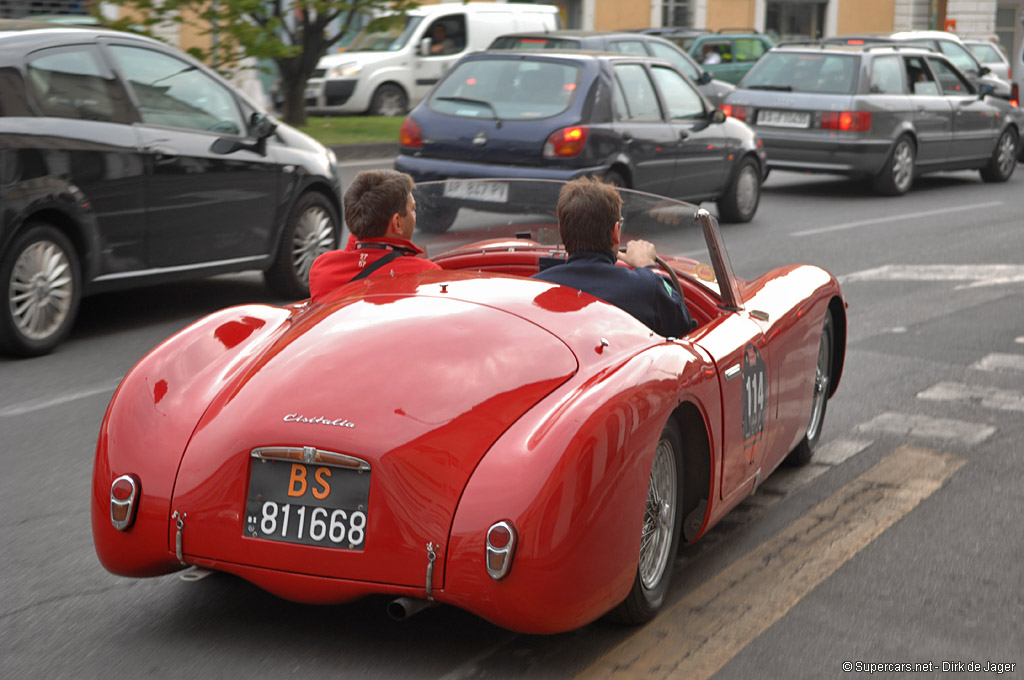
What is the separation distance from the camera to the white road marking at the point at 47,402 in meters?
6.38

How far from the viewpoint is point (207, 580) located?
4.25 metres

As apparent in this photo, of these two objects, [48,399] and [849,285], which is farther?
[849,285]

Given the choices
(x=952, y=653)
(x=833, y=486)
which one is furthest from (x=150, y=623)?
(x=833, y=486)

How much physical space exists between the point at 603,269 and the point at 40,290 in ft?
13.5

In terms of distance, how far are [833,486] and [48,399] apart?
357 centimetres

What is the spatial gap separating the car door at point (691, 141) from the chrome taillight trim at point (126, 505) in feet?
32.2

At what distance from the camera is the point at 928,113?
17.2m

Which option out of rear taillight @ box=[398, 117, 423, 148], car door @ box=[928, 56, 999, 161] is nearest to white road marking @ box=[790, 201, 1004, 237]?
car door @ box=[928, 56, 999, 161]

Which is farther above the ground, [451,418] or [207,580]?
[451,418]

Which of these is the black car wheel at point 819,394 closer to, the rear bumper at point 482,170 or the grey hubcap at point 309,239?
the grey hubcap at point 309,239

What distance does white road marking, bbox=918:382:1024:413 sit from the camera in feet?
22.6

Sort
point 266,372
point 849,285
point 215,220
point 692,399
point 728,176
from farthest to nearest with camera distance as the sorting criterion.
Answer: point 728,176 → point 849,285 → point 215,220 → point 692,399 → point 266,372

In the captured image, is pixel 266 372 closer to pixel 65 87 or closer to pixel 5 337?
pixel 5 337

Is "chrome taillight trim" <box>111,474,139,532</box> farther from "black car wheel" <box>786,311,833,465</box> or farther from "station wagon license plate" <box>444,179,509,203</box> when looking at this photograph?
"black car wheel" <box>786,311,833,465</box>
